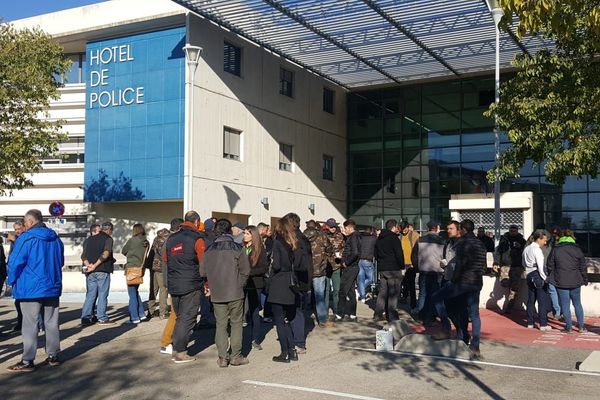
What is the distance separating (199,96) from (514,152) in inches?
407

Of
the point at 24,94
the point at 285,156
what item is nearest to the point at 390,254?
the point at 24,94

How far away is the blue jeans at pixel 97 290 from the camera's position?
11797 millimetres

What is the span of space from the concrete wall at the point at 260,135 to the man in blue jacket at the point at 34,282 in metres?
12.3

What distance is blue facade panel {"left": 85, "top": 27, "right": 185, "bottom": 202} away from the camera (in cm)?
2144

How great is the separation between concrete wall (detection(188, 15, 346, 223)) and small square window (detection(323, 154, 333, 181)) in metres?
0.25

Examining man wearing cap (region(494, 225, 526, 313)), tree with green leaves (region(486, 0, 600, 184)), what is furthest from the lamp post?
man wearing cap (region(494, 225, 526, 313))

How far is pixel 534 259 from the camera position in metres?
12.2

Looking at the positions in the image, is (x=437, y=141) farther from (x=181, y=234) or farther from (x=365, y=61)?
(x=181, y=234)

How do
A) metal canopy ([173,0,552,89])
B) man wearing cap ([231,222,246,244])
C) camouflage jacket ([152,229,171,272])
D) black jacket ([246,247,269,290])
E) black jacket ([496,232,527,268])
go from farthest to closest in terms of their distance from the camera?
metal canopy ([173,0,552,89]) → black jacket ([496,232,527,268]) → camouflage jacket ([152,229,171,272]) → man wearing cap ([231,222,246,244]) → black jacket ([246,247,269,290])

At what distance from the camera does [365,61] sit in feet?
82.3

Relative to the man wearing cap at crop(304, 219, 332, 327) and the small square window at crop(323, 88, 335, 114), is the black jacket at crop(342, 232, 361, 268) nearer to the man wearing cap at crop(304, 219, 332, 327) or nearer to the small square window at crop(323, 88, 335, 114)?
the man wearing cap at crop(304, 219, 332, 327)

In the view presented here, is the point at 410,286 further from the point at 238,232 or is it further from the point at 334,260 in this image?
the point at 238,232

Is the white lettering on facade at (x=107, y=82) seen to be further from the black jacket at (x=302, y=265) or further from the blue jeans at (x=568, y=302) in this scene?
the blue jeans at (x=568, y=302)

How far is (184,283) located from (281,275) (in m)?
1.26
